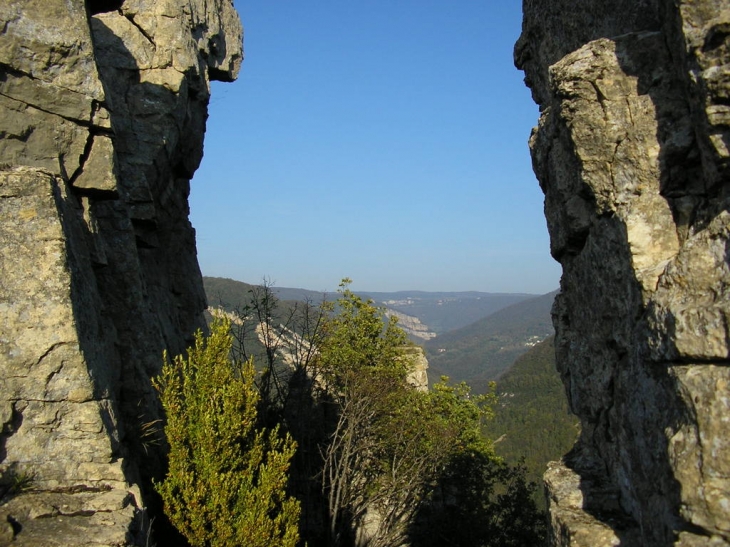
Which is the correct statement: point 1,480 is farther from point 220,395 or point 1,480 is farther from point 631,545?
point 631,545

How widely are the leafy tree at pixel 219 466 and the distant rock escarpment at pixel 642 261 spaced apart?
5277 mm

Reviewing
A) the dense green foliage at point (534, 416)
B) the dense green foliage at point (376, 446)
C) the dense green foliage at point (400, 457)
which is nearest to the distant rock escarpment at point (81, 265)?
the dense green foliage at point (376, 446)

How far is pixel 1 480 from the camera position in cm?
940

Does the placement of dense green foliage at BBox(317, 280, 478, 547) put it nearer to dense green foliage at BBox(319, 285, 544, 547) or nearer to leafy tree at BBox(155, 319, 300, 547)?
dense green foliage at BBox(319, 285, 544, 547)

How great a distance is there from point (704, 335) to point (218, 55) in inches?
870

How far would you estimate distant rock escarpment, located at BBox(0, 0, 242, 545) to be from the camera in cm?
976

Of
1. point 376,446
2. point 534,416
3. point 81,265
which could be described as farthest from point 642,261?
point 534,416

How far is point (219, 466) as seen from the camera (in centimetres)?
1162

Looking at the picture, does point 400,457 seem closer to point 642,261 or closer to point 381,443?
point 381,443

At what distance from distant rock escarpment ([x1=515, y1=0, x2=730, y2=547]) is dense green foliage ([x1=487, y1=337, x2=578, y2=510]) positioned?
165 ft

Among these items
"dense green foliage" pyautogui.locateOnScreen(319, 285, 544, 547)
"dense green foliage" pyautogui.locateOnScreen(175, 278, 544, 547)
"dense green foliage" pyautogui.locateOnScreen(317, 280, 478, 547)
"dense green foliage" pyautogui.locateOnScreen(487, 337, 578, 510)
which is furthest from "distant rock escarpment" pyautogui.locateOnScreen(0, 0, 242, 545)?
"dense green foliage" pyautogui.locateOnScreen(487, 337, 578, 510)

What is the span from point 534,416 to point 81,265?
116m

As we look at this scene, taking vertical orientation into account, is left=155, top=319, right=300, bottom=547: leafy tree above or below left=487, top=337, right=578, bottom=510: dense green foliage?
above

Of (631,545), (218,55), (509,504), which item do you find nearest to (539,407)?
(509,504)
